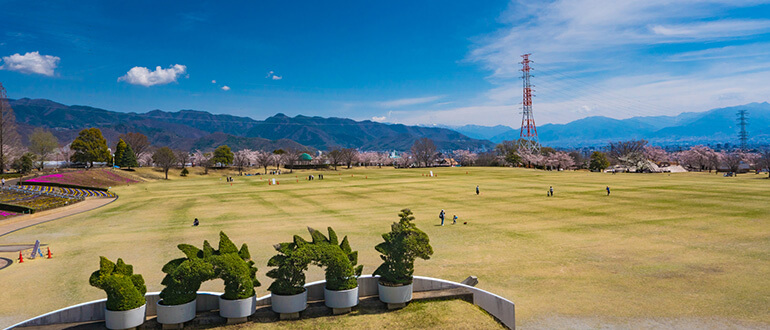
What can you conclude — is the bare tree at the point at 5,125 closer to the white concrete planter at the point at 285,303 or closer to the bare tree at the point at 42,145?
the bare tree at the point at 42,145

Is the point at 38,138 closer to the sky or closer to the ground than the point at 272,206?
closer to the sky

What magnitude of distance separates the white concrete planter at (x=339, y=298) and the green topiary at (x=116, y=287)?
18.4ft

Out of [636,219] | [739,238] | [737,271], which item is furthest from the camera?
[636,219]

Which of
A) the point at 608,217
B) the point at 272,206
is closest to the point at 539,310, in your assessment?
the point at 608,217

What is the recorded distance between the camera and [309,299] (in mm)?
13727

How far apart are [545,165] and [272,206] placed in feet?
385

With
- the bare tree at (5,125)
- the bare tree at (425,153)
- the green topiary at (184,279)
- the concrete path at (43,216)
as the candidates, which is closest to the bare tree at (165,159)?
the bare tree at (5,125)

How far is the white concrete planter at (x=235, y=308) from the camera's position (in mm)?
11820

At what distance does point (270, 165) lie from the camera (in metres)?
168

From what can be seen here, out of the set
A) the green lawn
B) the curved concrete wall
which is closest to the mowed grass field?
the curved concrete wall

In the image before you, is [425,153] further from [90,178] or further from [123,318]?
[123,318]

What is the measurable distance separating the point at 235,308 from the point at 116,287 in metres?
3.41

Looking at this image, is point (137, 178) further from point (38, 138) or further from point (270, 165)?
point (270, 165)

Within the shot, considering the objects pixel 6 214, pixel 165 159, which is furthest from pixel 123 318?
pixel 165 159
